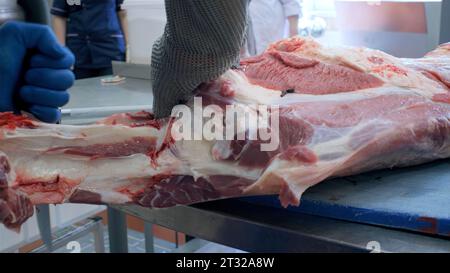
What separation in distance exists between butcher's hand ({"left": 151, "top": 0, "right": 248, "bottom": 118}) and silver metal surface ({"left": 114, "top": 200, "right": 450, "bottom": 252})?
0.25 metres

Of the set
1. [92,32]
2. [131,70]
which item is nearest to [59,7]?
[92,32]

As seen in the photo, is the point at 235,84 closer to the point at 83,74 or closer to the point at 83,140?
the point at 83,140

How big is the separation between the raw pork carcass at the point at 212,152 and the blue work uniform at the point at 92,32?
1.24 metres

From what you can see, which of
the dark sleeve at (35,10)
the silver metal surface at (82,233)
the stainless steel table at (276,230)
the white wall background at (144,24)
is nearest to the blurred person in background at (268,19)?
the white wall background at (144,24)

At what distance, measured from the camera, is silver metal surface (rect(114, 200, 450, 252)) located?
0.85 metres

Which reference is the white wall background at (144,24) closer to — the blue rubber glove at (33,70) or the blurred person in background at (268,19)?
the blurred person in background at (268,19)

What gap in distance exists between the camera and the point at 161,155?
957 millimetres

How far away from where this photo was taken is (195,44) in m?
0.79

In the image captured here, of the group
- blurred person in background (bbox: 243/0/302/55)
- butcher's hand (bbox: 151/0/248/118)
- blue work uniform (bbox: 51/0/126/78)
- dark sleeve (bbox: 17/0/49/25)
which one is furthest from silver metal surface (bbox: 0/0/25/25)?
blurred person in background (bbox: 243/0/302/55)

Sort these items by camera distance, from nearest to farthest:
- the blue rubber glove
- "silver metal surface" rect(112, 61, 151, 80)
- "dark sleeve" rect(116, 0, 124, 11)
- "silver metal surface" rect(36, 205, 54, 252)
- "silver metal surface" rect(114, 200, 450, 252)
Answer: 1. "silver metal surface" rect(114, 200, 450, 252)
2. the blue rubber glove
3. "silver metal surface" rect(36, 205, 54, 252)
4. "dark sleeve" rect(116, 0, 124, 11)
5. "silver metal surface" rect(112, 61, 151, 80)

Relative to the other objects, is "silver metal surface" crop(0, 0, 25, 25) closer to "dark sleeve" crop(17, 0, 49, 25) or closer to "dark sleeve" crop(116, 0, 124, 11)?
"dark sleeve" crop(17, 0, 49, 25)

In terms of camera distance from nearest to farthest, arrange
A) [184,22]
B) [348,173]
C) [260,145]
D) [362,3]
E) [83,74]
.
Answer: [184,22] < [260,145] < [348,173] < [83,74] < [362,3]
